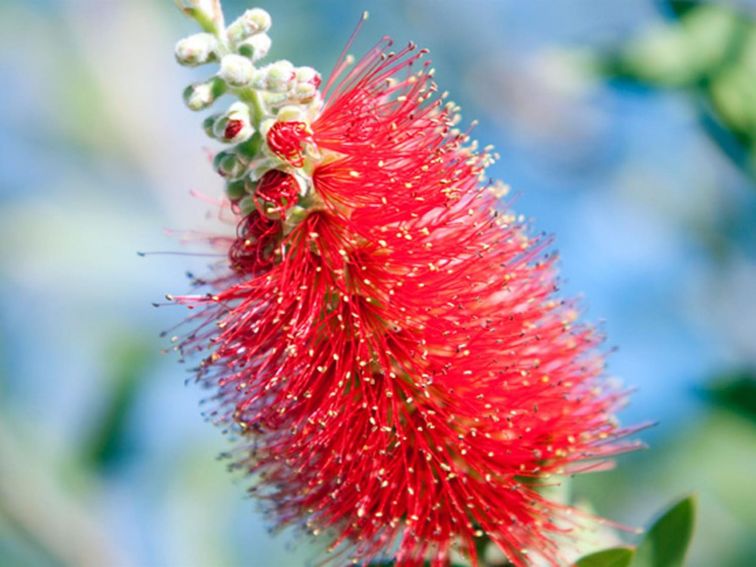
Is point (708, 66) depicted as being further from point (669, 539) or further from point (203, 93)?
point (203, 93)

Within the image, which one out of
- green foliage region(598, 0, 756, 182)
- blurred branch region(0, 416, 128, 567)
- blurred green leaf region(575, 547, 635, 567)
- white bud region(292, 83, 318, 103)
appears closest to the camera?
blurred green leaf region(575, 547, 635, 567)

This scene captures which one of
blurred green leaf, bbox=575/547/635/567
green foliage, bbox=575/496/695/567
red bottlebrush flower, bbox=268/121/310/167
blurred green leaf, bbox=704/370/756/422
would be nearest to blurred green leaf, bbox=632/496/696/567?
green foliage, bbox=575/496/695/567

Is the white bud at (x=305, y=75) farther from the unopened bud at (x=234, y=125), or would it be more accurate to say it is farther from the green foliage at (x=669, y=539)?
the green foliage at (x=669, y=539)

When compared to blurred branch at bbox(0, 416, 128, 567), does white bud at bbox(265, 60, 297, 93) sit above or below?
above

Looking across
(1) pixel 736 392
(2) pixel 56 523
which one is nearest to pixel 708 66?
(1) pixel 736 392

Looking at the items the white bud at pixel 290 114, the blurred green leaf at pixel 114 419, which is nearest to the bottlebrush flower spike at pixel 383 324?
the white bud at pixel 290 114

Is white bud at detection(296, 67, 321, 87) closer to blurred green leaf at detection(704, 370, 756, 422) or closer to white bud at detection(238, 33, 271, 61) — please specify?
white bud at detection(238, 33, 271, 61)

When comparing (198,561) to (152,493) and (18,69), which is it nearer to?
(152,493)

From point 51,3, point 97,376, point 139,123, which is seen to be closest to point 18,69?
point 51,3
